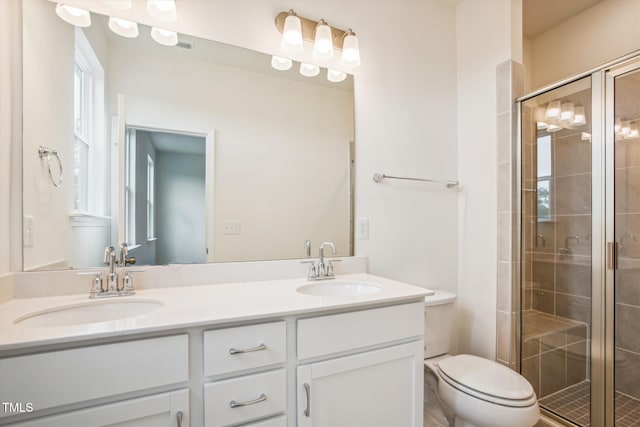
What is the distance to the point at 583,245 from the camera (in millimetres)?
1646

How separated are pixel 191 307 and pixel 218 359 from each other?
0.69ft

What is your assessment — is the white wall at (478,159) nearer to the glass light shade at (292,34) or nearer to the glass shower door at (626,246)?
the glass shower door at (626,246)

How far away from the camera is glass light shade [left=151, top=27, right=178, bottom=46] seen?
1352mm

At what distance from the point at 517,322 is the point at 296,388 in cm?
151

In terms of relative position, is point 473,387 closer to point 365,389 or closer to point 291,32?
point 365,389

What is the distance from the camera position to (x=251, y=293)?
4.05 ft

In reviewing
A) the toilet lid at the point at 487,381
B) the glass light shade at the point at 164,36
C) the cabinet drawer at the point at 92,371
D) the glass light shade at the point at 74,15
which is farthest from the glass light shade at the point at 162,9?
the toilet lid at the point at 487,381

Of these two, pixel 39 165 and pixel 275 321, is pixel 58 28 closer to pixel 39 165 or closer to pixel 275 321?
pixel 39 165

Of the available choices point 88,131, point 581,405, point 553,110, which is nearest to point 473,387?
point 581,405

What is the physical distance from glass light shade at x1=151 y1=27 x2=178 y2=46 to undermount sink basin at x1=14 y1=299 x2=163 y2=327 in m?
1.15

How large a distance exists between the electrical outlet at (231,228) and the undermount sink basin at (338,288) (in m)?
0.46

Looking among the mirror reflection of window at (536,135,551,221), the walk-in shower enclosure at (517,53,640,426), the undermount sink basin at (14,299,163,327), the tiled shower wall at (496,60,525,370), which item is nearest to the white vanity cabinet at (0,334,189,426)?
the undermount sink basin at (14,299,163,327)

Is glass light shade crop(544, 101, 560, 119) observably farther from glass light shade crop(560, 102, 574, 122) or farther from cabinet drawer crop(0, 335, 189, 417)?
cabinet drawer crop(0, 335, 189, 417)

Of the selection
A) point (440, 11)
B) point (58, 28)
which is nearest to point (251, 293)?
point (58, 28)
